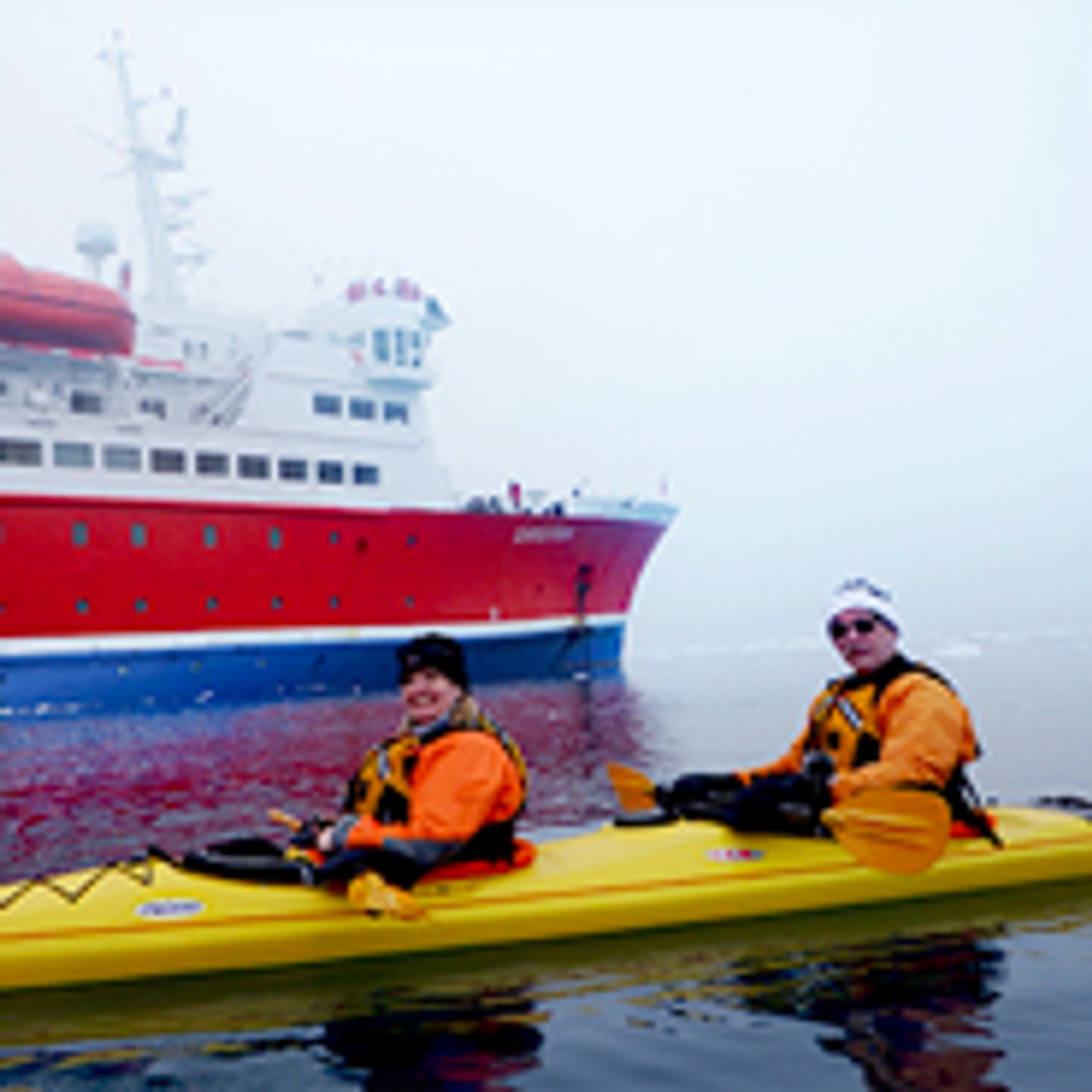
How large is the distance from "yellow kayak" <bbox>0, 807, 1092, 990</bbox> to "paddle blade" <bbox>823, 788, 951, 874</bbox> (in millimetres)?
530

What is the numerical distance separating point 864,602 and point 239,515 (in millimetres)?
20737

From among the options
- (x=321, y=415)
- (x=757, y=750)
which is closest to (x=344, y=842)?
(x=757, y=750)

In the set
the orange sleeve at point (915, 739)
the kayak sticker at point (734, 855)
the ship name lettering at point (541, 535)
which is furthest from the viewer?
the ship name lettering at point (541, 535)

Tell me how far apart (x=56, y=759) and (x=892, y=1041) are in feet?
43.7

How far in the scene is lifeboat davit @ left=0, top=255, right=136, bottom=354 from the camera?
906 inches

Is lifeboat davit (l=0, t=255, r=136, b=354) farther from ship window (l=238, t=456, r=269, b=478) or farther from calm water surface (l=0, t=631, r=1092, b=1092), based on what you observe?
calm water surface (l=0, t=631, r=1092, b=1092)

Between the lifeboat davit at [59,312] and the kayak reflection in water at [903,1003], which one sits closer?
the kayak reflection in water at [903,1003]

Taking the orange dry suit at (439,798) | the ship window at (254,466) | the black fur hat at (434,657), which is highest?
the ship window at (254,466)

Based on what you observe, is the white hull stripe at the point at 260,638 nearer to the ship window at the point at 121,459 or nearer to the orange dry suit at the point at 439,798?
the ship window at the point at 121,459

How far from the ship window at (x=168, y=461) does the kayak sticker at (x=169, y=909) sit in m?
20.3

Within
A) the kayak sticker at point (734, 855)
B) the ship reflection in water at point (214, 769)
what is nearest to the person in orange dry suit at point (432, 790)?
the kayak sticker at point (734, 855)

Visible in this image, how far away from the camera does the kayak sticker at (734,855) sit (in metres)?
6.29

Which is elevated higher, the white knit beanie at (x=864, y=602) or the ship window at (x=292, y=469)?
the ship window at (x=292, y=469)

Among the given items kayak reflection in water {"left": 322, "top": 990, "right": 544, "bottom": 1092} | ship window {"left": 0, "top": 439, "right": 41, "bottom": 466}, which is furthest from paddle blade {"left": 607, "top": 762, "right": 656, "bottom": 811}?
ship window {"left": 0, "top": 439, "right": 41, "bottom": 466}
